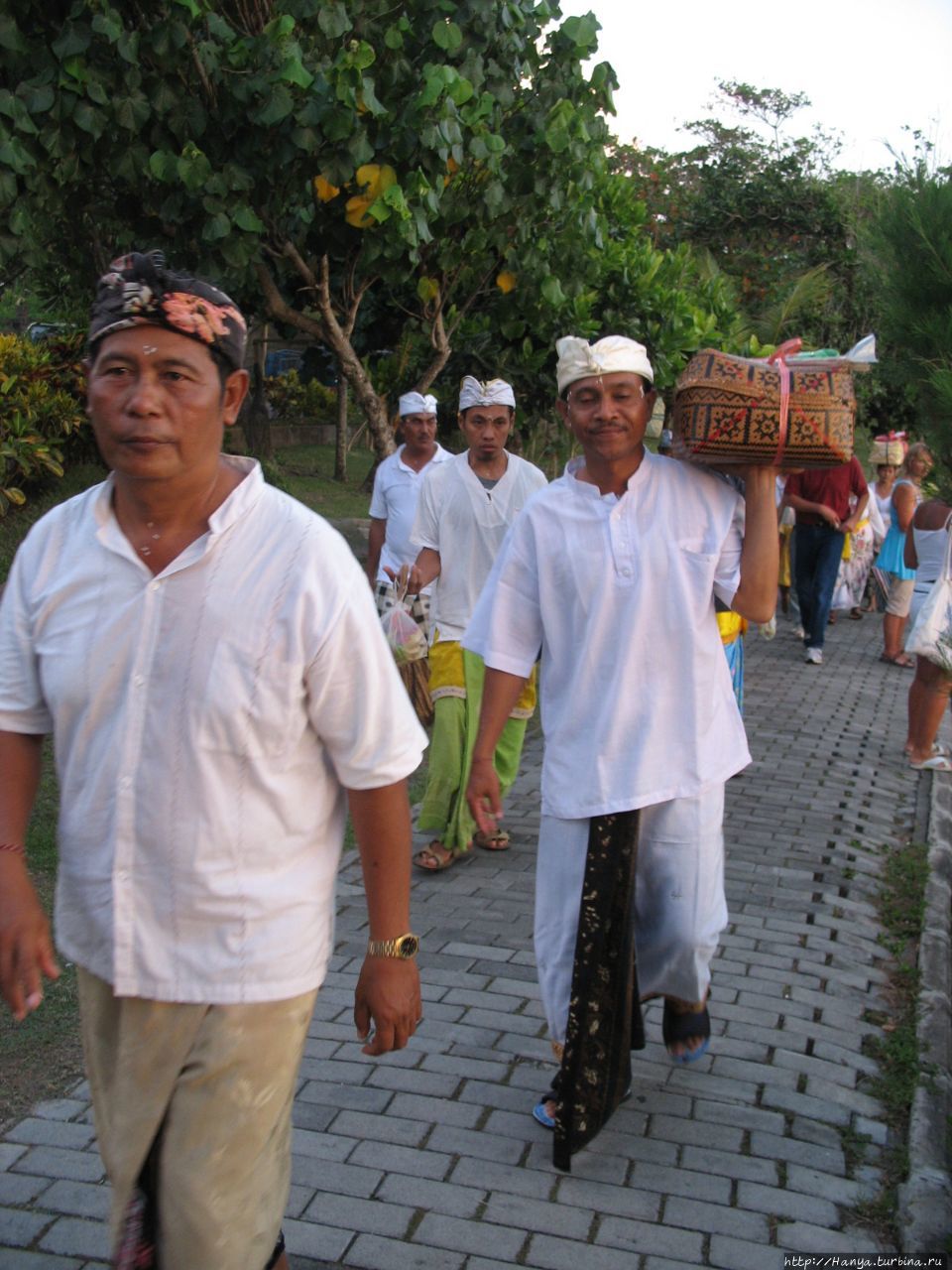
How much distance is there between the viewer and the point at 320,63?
25.6ft

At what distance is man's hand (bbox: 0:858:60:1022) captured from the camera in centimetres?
251

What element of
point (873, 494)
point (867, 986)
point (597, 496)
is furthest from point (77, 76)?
point (873, 494)

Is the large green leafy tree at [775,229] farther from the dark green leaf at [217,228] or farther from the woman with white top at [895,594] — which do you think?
the dark green leaf at [217,228]

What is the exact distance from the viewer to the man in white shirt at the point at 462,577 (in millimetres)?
6559

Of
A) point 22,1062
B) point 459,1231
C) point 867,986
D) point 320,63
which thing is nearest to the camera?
point 459,1231

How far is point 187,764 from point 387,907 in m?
0.48

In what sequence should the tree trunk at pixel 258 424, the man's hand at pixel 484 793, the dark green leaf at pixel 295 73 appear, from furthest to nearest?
the tree trunk at pixel 258 424, the dark green leaf at pixel 295 73, the man's hand at pixel 484 793

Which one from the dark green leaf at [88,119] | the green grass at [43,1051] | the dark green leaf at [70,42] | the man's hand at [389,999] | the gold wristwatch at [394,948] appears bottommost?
the green grass at [43,1051]

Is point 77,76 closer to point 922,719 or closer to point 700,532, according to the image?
point 700,532

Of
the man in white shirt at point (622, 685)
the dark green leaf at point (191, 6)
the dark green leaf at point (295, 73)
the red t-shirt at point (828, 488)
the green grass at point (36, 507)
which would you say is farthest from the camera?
the red t-shirt at point (828, 488)

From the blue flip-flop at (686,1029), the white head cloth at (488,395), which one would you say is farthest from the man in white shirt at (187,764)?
the white head cloth at (488,395)

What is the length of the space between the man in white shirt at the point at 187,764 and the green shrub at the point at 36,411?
8169mm

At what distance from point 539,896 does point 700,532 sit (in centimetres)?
116

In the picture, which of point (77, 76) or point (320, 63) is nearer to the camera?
point (77, 76)
